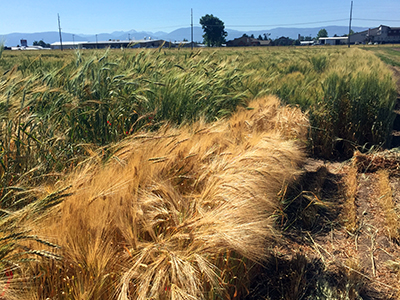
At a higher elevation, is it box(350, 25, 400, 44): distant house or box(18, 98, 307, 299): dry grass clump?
box(350, 25, 400, 44): distant house

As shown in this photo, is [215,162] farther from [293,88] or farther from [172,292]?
[293,88]

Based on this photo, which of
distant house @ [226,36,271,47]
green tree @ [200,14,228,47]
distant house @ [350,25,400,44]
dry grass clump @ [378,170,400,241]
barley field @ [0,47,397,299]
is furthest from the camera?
distant house @ [350,25,400,44]

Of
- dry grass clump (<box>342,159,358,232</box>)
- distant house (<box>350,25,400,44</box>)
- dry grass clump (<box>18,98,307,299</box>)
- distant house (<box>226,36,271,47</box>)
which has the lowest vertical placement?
dry grass clump (<box>342,159,358,232</box>)

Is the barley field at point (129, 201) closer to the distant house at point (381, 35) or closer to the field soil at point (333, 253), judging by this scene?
the field soil at point (333, 253)

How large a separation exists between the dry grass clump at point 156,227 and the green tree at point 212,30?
92174 mm

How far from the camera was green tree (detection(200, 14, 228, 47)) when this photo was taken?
93062 mm

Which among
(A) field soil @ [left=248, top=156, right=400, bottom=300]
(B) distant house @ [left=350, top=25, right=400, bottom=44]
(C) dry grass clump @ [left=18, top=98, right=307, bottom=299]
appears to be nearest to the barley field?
(C) dry grass clump @ [left=18, top=98, right=307, bottom=299]

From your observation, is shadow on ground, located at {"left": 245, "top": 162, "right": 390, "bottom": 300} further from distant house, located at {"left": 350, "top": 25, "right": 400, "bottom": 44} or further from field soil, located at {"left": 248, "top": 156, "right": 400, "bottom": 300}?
distant house, located at {"left": 350, "top": 25, "right": 400, "bottom": 44}

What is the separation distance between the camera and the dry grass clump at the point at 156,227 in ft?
4.94

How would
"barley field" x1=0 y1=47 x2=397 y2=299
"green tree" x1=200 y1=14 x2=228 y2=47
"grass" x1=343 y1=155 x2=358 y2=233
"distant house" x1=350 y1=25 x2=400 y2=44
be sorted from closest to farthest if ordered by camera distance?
1. "barley field" x1=0 y1=47 x2=397 y2=299
2. "grass" x1=343 y1=155 x2=358 y2=233
3. "green tree" x1=200 y1=14 x2=228 y2=47
4. "distant house" x1=350 y1=25 x2=400 y2=44

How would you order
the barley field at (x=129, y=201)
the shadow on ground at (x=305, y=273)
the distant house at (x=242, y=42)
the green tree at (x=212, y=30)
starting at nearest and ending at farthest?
the barley field at (x=129, y=201) < the shadow on ground at (x=305, y=273) < the distant house at (x=242, y=42) < the green tree at (x=212, y=30)

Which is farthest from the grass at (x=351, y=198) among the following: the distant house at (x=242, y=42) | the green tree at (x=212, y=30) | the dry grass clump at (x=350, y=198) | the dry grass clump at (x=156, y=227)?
the distant house at (x=242, y=42)

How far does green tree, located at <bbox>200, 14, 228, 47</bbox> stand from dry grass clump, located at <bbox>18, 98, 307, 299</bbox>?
92174mm

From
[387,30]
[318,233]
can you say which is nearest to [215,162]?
[318,233]
